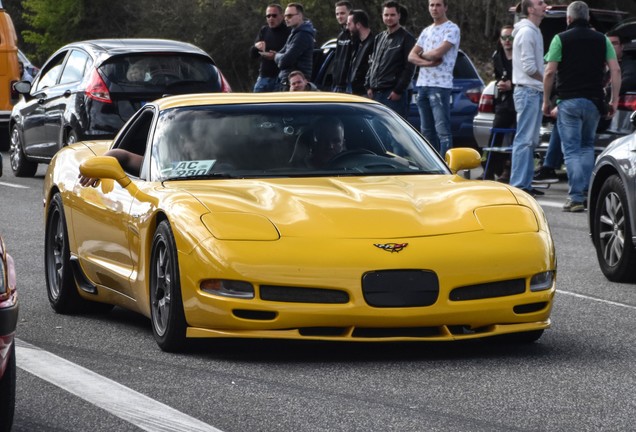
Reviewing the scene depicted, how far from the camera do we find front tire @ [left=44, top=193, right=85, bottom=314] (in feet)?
29.9

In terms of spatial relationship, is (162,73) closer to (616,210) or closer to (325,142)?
(616,210)

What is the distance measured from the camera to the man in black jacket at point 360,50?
18328 millimetres

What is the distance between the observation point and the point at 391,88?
1759cm

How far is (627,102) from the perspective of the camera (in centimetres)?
1555

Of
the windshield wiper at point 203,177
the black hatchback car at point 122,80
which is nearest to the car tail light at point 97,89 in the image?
the black hatchback car at point 122,80

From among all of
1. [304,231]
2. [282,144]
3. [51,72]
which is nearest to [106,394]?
[304,231]

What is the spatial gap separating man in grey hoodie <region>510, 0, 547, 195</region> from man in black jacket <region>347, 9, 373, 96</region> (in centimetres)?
235

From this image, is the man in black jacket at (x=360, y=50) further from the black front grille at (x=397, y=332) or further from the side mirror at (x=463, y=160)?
the black front grille at (x=397, y=332)

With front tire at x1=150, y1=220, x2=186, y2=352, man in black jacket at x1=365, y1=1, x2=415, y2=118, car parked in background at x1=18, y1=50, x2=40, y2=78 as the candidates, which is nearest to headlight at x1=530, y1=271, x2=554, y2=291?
front tire at x1=150, y1=220, x2=186, y2=352

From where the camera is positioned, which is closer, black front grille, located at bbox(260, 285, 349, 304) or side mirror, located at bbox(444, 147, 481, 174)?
black front grille, located at bbox(260, 285, 349, 304)

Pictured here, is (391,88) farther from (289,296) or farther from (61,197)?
(289,296)

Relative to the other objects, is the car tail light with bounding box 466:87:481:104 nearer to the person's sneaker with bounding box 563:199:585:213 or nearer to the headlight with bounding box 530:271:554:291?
the person's sneaker with bounding box 563:199:585:213

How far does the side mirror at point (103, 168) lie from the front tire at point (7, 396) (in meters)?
2.84

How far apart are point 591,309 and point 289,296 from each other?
2.65m
